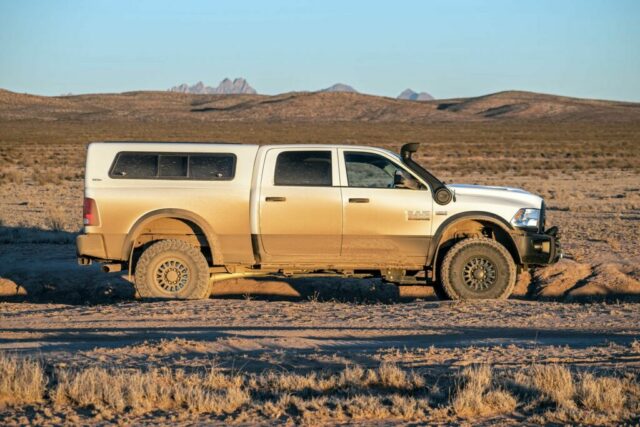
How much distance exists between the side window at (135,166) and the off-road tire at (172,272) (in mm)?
825

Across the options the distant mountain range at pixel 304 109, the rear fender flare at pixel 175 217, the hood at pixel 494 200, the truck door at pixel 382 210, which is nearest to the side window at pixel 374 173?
the truck door at pixel 382 210

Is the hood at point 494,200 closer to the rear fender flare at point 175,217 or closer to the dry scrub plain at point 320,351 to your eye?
the dry scrub plain at point 320,351

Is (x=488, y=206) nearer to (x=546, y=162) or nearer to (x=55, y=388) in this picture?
(x=55, y=388)

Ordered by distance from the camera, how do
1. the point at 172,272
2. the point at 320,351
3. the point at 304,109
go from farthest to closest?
the point at 304,109 < the point at 172,272 < the point at 320,351

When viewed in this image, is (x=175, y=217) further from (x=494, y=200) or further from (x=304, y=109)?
(x=304, y=109)

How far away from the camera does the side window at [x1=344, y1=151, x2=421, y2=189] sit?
35.6 ft

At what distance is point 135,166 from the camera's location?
10898mm

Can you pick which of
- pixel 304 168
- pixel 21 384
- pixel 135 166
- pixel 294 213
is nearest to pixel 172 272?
pixel 135 166

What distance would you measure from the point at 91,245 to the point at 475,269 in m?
4.42

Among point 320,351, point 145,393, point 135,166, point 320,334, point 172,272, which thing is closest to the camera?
point 145,393

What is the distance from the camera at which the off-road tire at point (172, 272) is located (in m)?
11.0

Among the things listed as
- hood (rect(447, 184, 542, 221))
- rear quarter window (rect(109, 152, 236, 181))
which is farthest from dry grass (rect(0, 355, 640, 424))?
rear quarter window (rect(109, 152, 236, 181))

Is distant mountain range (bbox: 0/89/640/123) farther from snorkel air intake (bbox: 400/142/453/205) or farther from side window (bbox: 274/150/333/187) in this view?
snorkel air intake (bbox: 400/142/453/205)

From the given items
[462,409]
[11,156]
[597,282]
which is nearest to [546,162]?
[11,156]
